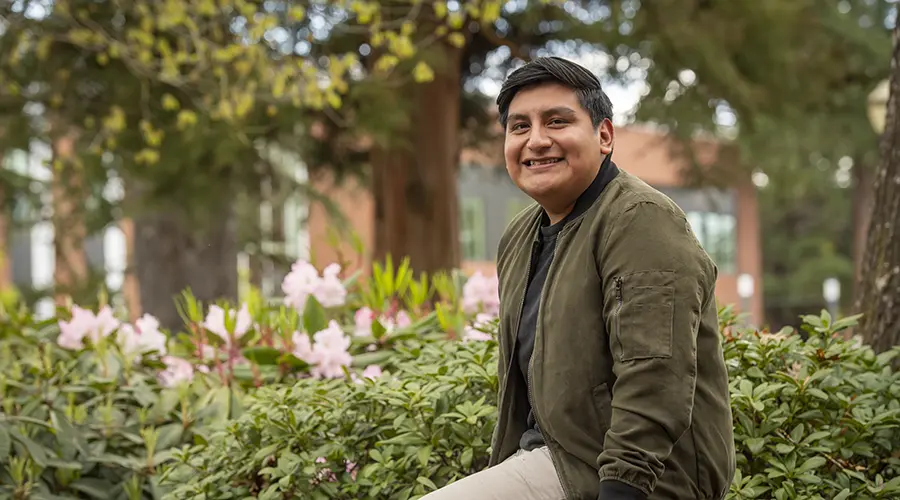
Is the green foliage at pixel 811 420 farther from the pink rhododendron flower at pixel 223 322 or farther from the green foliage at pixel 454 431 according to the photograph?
the pink rhododendron flower at pixel 223 322

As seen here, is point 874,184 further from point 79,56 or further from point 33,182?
point 33,182

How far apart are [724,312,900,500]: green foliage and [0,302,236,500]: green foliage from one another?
2112 millimetres

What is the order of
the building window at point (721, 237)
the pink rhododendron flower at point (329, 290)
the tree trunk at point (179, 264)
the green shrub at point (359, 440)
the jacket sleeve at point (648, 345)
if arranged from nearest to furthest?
the jacket sleeve at point (648, 345) → the green shrub at point (359, 440) → the pink rhododendron flower at point (329, 290) → the tree trunk at point (179, 264) → the building window at point (721, 237)

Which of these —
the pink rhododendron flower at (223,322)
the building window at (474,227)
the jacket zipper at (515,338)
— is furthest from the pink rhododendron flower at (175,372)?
the building window at (474,227)

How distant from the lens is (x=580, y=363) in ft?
8.52

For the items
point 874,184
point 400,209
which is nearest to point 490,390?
point 874,184

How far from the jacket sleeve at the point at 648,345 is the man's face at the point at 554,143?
24 cm

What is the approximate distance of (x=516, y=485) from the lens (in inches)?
106

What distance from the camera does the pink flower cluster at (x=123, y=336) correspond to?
5.68 m

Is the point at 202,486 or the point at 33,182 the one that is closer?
the point at 202,486

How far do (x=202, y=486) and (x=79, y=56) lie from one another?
23.7 ft

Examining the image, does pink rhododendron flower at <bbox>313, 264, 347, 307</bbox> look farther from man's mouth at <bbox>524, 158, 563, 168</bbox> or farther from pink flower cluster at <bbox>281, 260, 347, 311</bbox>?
man's mouth at <bbox>524, 158, 563, 168</bbox>

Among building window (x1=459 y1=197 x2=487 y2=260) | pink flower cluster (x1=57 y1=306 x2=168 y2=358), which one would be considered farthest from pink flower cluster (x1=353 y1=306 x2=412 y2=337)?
building window (x1=459 y1=197 x2=487 y2=260)

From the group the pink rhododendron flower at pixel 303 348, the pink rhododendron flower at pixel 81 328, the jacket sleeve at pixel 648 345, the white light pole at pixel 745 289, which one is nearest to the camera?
the jacket sleeve at pixel 648 345
